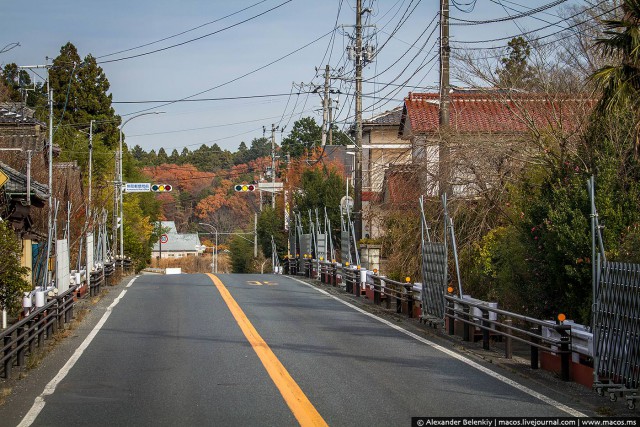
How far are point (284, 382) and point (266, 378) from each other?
0.50 meters

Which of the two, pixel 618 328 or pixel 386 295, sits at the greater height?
pixel 618 328

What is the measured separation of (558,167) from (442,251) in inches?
123

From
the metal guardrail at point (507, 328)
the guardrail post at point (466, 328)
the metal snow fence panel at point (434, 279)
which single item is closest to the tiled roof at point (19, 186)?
the metal snow fence panel at point (434, 279)

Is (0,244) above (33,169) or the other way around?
the other way around

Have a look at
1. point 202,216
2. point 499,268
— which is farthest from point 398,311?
point 202,216

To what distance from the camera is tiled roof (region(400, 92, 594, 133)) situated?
2377 centimetres

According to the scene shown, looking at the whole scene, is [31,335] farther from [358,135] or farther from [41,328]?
[358,135]

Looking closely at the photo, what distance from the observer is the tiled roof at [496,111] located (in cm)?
2377

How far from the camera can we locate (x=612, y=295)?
10859 millimetres

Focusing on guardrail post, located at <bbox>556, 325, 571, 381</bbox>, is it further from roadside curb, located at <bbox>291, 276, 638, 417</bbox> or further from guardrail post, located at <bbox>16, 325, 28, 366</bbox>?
guardrail post, located at <bbox>16, 325, 28, 366</bbox>

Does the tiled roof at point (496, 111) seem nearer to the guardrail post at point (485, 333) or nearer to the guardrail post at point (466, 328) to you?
the guardrail post at point (466, 328)

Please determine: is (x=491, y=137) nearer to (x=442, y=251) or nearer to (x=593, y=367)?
(x=442, y=251)

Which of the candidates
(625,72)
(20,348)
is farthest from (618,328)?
(20,348)

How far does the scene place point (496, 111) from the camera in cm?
3225
